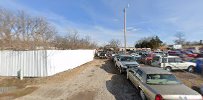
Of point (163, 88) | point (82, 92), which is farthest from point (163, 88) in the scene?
point (82, 92)

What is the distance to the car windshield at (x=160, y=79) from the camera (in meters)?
7.76

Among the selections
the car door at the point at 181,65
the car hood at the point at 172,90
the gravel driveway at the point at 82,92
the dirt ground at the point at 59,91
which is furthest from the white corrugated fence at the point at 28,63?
the car door at the point at 181,65

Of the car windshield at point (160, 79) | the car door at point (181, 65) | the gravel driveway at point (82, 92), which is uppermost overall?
the car windshield at point (160, 79)

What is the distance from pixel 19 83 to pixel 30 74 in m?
0.96

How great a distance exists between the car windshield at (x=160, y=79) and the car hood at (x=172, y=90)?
396 mm

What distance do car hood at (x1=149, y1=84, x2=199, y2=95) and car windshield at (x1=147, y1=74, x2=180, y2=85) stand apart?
0.40m

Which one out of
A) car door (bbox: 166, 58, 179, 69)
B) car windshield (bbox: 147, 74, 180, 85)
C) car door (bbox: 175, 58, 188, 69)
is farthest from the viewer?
car door (bbox: 175, 58, 188, 69)

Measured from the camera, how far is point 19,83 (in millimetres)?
11555

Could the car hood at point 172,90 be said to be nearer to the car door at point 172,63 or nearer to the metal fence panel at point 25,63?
the metal fence panel at point 25,63

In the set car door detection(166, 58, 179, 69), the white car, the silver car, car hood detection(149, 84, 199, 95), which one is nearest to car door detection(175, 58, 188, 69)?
the white car

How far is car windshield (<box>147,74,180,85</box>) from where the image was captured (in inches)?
305

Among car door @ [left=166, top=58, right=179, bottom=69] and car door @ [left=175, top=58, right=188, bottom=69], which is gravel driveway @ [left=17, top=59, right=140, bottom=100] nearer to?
car door @ [left=166, top=58, right=179, bottom=69]

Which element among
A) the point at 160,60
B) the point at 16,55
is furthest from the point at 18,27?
the point at 160,60

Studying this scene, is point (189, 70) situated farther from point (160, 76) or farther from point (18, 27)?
point (18, 27)
